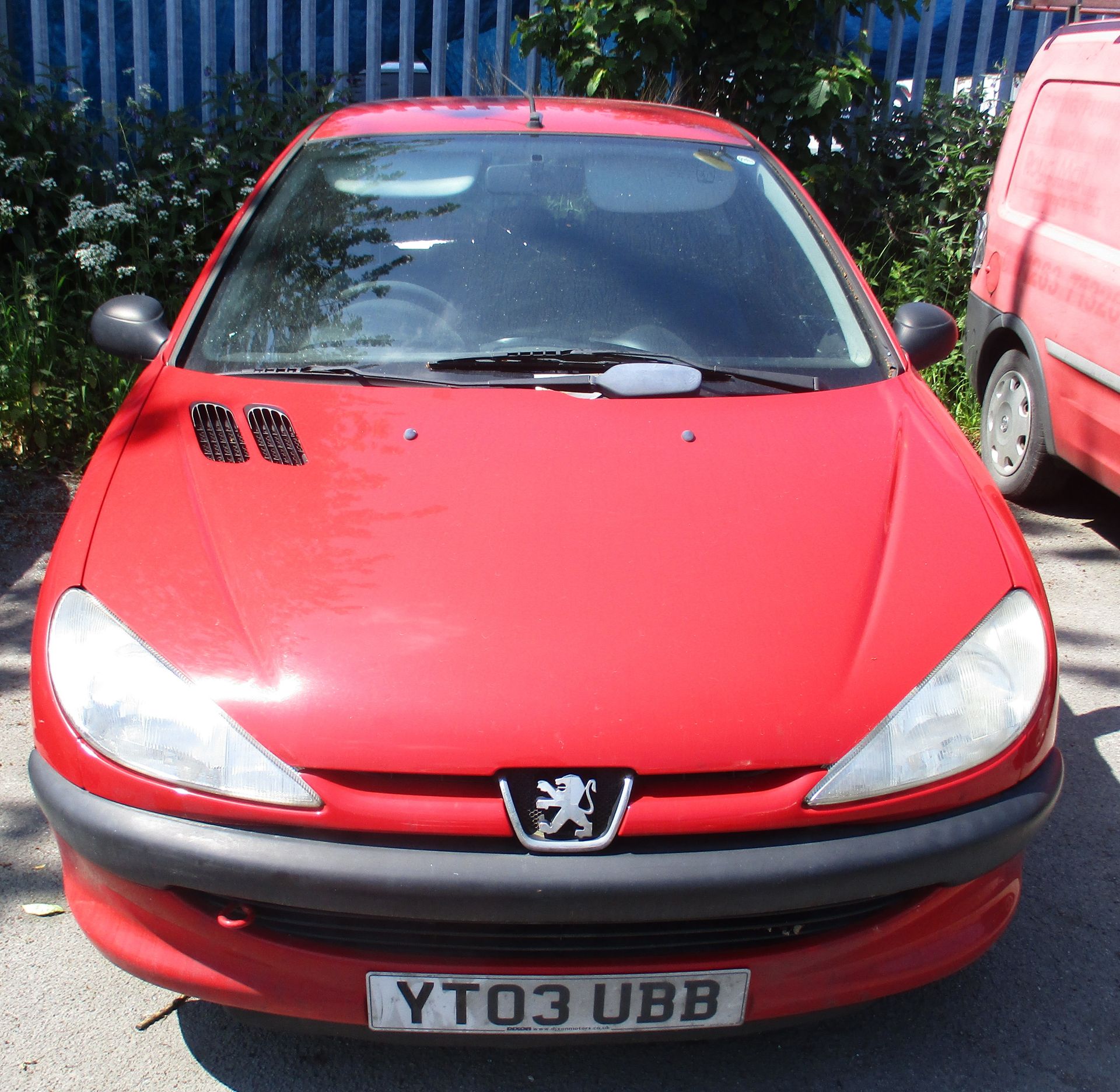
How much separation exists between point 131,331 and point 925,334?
189 cm

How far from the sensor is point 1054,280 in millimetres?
4332

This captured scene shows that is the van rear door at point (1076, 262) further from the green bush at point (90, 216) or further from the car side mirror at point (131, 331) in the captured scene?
the green bush at point (90, 216)

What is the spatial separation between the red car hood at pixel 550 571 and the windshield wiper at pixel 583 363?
0.22 ft

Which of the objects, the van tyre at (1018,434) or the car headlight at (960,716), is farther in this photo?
the van tyre at (1018,434)

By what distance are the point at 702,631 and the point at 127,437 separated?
124cm

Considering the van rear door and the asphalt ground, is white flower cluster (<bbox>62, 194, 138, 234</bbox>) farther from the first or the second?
the van rear door

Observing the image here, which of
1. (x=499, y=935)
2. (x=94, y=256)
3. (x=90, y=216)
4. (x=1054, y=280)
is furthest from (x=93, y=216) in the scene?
(x=499, y=935)

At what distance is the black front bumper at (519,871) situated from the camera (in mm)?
1584

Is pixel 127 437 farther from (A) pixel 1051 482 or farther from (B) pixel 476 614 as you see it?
(A) pixel 1051 482

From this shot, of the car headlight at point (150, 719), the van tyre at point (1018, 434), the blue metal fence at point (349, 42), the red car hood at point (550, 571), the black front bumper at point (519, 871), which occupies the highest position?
the blue metal fence at point (349, 42)

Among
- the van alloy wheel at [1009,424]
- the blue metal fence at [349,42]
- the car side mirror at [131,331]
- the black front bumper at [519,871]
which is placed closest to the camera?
the black front bumper at [519,871]

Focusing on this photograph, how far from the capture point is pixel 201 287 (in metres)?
2.68

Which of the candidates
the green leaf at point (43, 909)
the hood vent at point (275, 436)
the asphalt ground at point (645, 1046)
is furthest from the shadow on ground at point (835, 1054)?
the hood vent at point (275, 436)

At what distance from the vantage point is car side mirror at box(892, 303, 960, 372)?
2.82m
